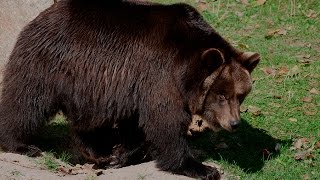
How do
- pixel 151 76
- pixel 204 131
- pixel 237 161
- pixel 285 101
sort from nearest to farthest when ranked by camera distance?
pixel 151 76 → pixel 237 161 → pixel 204 131 → pixel 285 101

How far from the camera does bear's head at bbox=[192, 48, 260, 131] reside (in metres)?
6.69

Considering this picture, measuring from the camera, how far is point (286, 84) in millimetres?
9250

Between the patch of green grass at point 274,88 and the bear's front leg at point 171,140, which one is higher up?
the bear's front leg at point 171,140

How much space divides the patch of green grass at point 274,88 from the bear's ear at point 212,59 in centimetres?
116

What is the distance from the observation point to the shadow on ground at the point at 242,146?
7383 millimetres

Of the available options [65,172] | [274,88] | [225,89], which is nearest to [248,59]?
[225,89]

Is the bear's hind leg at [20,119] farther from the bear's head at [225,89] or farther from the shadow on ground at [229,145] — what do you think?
the bear's head at [225,89]

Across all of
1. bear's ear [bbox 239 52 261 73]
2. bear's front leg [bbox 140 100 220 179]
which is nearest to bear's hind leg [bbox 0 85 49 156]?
bear's front leg [bbox 140 100 220 179]

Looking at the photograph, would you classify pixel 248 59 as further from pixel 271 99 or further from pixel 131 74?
pixel 271 99

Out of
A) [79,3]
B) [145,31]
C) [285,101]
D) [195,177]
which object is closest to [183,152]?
[195,177]

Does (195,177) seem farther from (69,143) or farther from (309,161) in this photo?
(69,143)

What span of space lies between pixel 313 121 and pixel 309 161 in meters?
0.99

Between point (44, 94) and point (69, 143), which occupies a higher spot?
point (44, 94)

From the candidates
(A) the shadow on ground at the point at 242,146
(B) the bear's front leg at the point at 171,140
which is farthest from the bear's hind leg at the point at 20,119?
(A) the shadow on ground at the point at 242,146
